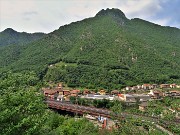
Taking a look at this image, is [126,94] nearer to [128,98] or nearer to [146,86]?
[128,98]

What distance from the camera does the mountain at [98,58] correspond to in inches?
3826

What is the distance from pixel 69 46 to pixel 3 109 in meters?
123

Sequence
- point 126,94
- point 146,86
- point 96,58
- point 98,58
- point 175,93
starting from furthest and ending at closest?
point 96,58
point 98,58
point 146,86
point 175,93
point 126,94

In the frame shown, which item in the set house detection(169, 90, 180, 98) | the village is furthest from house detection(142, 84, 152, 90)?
house detection(169, 90, 180, 98)

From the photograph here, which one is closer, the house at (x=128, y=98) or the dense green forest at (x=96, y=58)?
the house at (x=128, y=98)

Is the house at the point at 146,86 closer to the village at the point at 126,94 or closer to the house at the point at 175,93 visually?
the village at the point at 126,94

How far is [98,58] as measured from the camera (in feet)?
371

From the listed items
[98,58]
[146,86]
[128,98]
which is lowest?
[128,98]

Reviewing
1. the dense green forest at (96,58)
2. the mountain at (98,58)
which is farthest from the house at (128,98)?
the mountain at (98,58)

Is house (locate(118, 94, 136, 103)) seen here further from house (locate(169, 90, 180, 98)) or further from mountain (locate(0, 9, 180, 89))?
mountain (locate(0, 9, 180, 89))

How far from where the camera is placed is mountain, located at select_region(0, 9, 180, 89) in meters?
97.2

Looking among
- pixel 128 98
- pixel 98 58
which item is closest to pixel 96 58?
pixel 98 58

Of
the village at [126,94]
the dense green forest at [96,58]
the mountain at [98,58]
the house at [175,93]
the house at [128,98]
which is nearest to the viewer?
the house at [128,98]

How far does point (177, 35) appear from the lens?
180125mm
